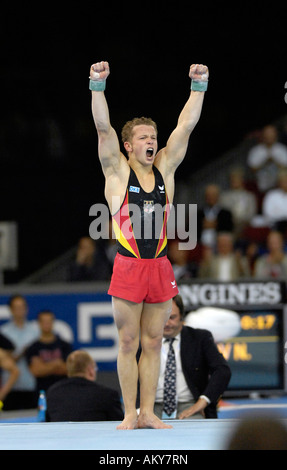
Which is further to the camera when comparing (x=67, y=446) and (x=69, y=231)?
(x=69, y=231)

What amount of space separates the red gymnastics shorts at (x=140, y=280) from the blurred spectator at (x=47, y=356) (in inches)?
177

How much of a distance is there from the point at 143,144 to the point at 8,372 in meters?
5.07

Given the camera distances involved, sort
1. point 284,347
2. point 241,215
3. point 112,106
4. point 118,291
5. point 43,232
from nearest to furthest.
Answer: point 118,291, point 284,347, point 241,215, point 43,232, point 112,106

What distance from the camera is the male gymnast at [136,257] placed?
5.38 m

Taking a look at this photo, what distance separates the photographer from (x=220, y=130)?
17.1 metres

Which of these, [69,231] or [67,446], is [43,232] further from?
[67,446]

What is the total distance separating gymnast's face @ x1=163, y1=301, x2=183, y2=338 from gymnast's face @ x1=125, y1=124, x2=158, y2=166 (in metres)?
1.74

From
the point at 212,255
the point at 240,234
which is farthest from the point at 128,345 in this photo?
the point at 240,234

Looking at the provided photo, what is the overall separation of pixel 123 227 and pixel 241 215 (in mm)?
8705

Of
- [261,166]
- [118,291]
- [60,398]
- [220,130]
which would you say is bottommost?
[60,398]

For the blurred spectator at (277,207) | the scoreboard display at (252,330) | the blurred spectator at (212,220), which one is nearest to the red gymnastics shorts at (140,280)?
the scoreboard display at (252,330)

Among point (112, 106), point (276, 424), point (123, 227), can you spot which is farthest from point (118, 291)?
point (112, 106)

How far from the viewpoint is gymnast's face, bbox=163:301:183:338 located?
6.89 m

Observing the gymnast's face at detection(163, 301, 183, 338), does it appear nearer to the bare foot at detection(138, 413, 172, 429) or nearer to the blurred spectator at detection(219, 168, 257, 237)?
the bare foot at detection(138, 413, 172, 429)
